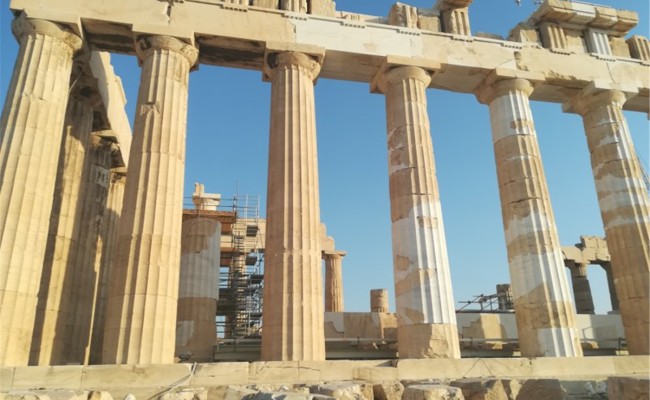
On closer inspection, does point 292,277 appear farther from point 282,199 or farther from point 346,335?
point 346,335

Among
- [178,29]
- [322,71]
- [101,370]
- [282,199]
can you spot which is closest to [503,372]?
[282,199]

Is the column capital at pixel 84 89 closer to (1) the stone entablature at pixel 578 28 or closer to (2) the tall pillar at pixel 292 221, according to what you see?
(2) the tall pillar at pixel 292 221

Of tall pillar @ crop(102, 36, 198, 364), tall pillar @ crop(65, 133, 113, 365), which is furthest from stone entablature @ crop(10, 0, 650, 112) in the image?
tall pillar @ crop(65, 133, 113, 365)

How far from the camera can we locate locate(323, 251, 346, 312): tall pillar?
108 ft

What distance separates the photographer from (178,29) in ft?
52.1

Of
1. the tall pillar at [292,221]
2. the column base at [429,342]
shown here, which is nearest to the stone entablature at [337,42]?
the tall pillar at [292,221]

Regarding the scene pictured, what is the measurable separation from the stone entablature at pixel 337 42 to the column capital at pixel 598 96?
321 mm

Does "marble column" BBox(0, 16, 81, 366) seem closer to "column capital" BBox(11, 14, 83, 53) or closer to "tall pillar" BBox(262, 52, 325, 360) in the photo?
"column capital" BBox(11, 14, 83, 53)

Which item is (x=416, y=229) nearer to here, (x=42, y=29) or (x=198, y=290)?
(x=198, y=290)

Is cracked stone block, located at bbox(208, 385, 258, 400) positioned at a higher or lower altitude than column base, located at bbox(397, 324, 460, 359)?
lower

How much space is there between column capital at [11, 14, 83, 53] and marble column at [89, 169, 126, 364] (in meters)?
7.03

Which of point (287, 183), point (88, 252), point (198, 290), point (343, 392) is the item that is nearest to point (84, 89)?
point (88, 252)

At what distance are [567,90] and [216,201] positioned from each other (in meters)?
21.3

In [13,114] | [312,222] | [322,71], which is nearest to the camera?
[13,114]
